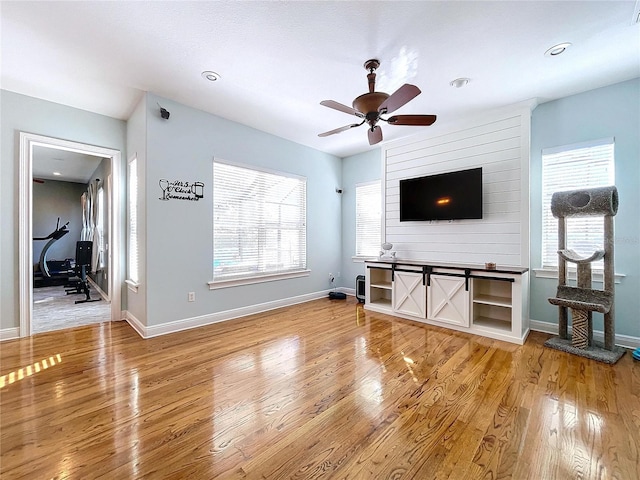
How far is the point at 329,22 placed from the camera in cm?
221

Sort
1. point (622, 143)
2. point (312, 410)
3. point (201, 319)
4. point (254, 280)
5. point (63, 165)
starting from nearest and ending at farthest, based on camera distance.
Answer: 1. point (312, 410)
2. point (622, 143)
3. point (201, 319)
4. point (254, 280)
5. point (63, 165)

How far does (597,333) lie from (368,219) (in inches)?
142

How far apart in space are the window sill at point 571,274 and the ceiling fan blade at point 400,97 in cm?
286

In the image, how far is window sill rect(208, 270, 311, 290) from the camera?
3.95 m

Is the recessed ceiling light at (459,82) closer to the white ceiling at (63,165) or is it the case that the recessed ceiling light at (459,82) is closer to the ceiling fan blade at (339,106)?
the ceiling fan blade at (339,106)

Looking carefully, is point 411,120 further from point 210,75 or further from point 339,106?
point 210,75

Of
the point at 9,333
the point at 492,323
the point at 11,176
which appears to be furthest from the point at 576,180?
the point at 9,333

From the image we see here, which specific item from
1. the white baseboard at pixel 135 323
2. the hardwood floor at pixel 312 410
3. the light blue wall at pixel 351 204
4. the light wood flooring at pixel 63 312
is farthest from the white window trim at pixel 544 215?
the light wood flooring at pixel 63 312

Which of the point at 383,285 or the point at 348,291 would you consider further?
the point at 348,291

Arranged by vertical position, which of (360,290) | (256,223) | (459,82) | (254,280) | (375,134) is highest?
(459,82)

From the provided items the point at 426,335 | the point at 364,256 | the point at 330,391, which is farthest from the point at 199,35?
the point at 364,256

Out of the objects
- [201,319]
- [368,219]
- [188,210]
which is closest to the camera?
[188,210]

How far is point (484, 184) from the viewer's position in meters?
3.86

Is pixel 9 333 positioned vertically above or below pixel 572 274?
below
